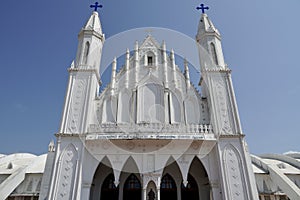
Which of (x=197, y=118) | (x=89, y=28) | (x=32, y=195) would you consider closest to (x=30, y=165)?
(x=32, y=195)

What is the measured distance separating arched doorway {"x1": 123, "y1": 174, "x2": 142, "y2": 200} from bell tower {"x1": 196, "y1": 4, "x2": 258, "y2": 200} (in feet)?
22.6

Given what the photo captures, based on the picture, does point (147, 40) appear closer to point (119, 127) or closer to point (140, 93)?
point (140, 93)

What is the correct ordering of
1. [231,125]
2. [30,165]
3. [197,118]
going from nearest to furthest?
[231,125]
[197,118]
[30,165]

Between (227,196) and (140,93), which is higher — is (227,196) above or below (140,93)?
below

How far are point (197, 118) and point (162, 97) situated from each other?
350 cm

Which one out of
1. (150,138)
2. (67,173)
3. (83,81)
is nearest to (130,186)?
(67,173)

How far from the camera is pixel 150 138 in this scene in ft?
47.9

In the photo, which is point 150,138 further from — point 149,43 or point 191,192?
point 149,43

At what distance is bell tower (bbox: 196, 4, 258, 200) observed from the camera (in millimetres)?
14062

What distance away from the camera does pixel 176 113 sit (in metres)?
18.0

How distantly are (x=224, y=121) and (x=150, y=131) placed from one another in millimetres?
5709

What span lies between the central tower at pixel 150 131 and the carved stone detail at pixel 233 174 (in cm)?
6

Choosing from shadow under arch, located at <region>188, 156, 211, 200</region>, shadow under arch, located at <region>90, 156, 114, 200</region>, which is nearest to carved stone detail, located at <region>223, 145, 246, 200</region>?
shadow under arch, located at <region>188, 156, 211, 200</region>

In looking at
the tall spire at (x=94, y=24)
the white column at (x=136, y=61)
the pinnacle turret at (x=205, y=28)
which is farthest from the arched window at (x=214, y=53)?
the tall spire at (x=94, y=24)
